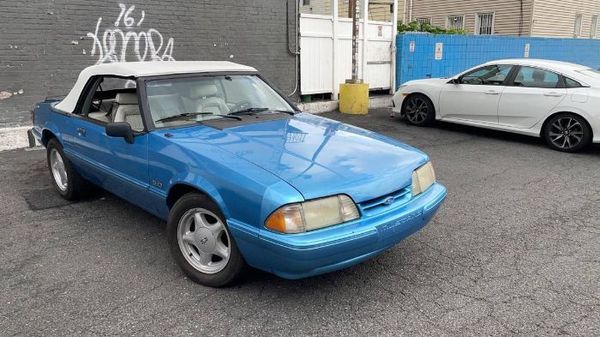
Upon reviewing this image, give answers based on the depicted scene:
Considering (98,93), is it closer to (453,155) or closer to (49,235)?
(49,235)

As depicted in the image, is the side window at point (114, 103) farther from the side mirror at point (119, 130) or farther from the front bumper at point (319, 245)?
the front bumper at point (319, 245)

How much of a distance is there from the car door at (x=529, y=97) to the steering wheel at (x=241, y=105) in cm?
575

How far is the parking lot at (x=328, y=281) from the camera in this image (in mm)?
2891

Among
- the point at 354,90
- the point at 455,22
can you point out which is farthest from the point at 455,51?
the point at 455,22

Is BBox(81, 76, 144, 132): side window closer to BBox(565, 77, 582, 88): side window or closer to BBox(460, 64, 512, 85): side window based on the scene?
BBox(460, 64, 512, 85): side window

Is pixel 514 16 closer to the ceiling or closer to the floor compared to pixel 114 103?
closer to the ceiling

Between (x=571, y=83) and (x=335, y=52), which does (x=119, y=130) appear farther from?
(x=335, y=52)

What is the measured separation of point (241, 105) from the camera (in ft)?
14.1

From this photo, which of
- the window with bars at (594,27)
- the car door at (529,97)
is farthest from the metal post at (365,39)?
the window with bars at (594,27)

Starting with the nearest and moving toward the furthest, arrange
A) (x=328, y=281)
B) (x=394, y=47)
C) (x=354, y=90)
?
(x=328, y=281) → (x=354, y=90) → (x=394, y=47)

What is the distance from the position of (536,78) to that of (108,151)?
23.4 feet

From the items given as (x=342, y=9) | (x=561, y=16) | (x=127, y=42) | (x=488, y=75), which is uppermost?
(x=342, y=9)

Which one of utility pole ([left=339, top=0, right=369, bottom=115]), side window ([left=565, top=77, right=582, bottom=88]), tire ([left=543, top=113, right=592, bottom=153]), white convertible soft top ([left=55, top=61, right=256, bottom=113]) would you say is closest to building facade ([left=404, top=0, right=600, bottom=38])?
utility pole ([left=339, top=0, right=369, bottom=115])

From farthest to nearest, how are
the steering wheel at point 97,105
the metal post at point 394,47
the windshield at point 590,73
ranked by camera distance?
the metal post at point 394,47, the windshield at point 590,73, the steering wheel at point 97,105
